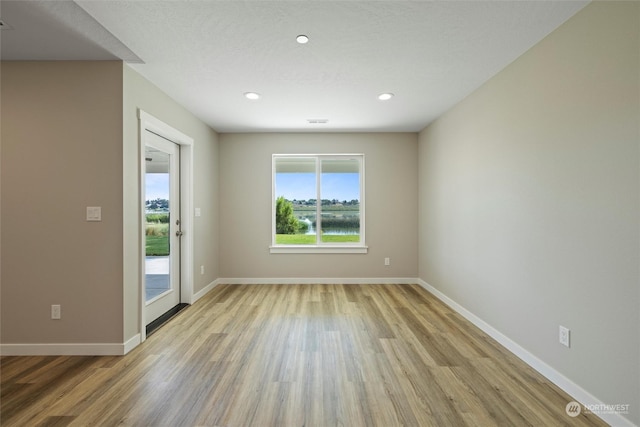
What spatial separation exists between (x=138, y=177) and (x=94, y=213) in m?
0.47

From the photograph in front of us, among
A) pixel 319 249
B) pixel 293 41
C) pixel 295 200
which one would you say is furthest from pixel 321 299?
pixel 293 41

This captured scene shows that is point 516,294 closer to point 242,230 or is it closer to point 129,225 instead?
point 129,225

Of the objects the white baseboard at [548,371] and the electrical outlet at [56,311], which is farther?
the electrical outlet at [56,311]

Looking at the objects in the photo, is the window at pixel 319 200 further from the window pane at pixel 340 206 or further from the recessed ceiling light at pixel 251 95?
the recessed ceiling light at pixel 251 95

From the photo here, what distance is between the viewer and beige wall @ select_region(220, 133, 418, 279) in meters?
4.89

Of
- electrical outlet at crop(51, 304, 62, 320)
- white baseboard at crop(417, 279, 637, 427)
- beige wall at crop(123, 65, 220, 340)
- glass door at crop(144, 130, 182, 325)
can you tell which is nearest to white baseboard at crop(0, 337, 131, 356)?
beige wall at crop(123, 65, 220, 340)

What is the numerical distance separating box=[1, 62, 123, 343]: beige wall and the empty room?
0.05ft

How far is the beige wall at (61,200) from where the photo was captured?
2.45 m

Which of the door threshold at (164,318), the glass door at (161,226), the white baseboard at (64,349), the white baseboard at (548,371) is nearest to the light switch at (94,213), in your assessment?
the glass door at (161,226)

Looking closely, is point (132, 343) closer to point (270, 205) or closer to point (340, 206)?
point (270, 205)

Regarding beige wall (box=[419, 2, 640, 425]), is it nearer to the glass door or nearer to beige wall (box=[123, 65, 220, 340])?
beige wall (box=[123, 65, 220, 340])

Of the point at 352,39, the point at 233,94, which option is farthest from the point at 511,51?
the point at 233,94

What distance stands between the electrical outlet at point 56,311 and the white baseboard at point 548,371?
396 cm

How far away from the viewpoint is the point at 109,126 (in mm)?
2492
